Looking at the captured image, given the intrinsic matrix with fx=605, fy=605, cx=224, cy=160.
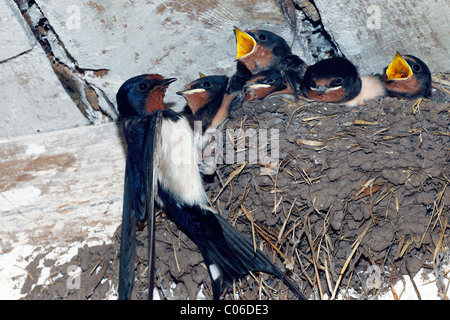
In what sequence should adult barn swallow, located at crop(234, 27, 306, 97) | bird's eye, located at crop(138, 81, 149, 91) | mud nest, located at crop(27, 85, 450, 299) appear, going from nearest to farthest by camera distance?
1. mud nest, located at crop(27, 85, 450, 299)
2. bird's eye, located at crop(138, 81, 149, 91)
3. adult barn swallow, located at crop(234, 27, 306, 97)

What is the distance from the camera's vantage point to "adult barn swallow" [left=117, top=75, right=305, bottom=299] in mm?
2809

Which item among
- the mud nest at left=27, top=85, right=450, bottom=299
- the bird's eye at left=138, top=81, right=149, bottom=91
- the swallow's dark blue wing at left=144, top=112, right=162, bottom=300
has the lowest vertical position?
the mud nest at left=27, top=85, right=450, bottom=299

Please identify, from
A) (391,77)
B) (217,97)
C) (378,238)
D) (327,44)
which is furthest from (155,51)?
(378,238)

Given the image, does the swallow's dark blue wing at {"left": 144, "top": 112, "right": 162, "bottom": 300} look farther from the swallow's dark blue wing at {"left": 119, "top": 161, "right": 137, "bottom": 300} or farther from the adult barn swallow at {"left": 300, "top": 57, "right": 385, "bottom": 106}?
the adult barn swallow at {"left": 300, "top": 57, "right": 385, "bottom": 106}

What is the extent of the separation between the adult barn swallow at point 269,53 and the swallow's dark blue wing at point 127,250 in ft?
3.27

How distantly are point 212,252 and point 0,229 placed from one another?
1238mm

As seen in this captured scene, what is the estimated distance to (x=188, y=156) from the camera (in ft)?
10.4

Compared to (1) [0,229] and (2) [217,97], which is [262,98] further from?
(1) [0,229]

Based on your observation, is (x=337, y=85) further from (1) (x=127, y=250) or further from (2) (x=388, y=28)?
(1) (x=127, y=250)

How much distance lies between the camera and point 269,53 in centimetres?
335

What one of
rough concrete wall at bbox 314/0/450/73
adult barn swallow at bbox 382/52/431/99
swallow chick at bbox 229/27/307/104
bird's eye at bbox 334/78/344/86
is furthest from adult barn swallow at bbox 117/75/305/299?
adult barn swallow at bbox 382/52/431/99

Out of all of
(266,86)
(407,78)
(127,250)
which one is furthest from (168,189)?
(407,78)

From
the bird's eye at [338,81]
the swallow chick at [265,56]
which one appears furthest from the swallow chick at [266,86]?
the bird's eye at [338,81]

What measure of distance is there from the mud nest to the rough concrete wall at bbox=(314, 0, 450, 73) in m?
0.50
